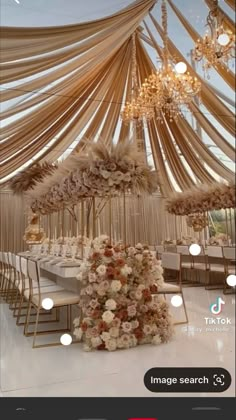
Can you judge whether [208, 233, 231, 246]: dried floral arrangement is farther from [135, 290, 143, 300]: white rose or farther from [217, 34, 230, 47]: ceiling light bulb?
[135, 290, 143, 300]: white rose

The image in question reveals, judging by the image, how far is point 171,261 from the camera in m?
0.86

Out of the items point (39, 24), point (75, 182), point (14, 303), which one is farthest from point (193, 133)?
point (14, 303)

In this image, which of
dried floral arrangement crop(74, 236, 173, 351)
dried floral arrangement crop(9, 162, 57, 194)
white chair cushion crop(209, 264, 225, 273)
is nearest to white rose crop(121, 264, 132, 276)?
dried floral arrangement crop(74, 236, 173, 351)

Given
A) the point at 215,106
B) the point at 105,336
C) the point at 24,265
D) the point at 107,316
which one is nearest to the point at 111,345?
the point at 105,336

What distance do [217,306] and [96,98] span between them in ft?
2.72

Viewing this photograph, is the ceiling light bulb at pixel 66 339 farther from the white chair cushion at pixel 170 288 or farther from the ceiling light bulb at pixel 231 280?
the ceiling light bulb at pixel 231 280

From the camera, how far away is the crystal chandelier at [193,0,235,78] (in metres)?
0.63

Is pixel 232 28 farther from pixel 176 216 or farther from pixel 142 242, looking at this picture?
pixel 142 242

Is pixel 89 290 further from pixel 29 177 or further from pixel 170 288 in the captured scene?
pixel 170 288

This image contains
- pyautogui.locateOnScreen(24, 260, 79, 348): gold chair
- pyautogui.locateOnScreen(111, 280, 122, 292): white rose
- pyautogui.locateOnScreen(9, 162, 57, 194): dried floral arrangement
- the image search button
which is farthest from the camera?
pyautogui.locateOnScreen(111, 280, 122, 292): white rose

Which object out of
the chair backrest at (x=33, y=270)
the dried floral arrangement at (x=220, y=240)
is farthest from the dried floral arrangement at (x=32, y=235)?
the chair backrest at (x=33, y=270)

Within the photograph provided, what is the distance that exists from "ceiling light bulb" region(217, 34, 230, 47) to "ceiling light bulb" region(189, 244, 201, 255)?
1.59ft

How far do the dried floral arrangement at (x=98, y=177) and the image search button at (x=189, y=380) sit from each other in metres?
0.49

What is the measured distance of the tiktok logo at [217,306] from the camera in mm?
618
